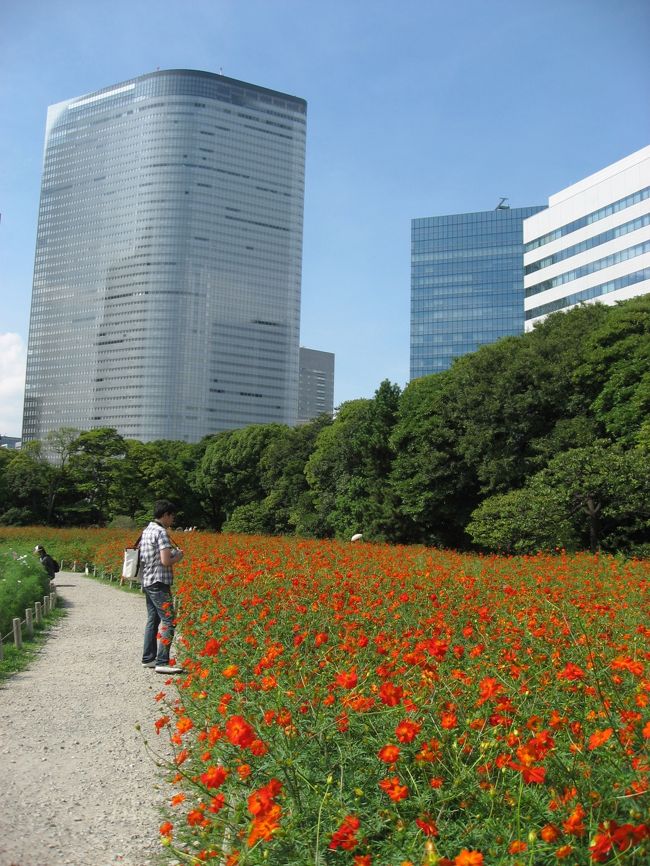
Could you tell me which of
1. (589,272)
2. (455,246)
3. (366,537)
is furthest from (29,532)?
(455,246)

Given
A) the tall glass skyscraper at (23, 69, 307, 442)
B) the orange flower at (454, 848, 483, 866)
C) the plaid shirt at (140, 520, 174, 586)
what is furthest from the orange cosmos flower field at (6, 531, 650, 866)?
the tall glass skyscraper at (23, 69, 307, 442)

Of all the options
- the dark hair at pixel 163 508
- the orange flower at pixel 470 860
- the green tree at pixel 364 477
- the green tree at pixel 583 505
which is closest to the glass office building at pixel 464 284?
the green tree at pixel 364 477

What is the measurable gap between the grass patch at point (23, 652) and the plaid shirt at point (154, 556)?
66.0 inches

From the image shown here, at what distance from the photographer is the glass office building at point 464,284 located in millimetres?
92875

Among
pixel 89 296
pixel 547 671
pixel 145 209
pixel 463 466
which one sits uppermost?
pixel 145 209

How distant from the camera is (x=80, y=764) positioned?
424 cm

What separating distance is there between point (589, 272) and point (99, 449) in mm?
40235

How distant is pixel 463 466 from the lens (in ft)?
79.9

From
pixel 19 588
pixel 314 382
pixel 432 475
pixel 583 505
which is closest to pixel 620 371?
pixel 583 505

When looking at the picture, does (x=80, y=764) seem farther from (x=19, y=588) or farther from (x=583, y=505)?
(x=583, y=505)

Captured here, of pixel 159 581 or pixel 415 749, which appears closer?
pixel 415 749

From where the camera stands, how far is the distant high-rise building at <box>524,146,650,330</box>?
161ft

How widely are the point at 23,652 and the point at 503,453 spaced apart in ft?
57.6

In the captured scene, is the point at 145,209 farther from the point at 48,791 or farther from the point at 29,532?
the point at 48,791
